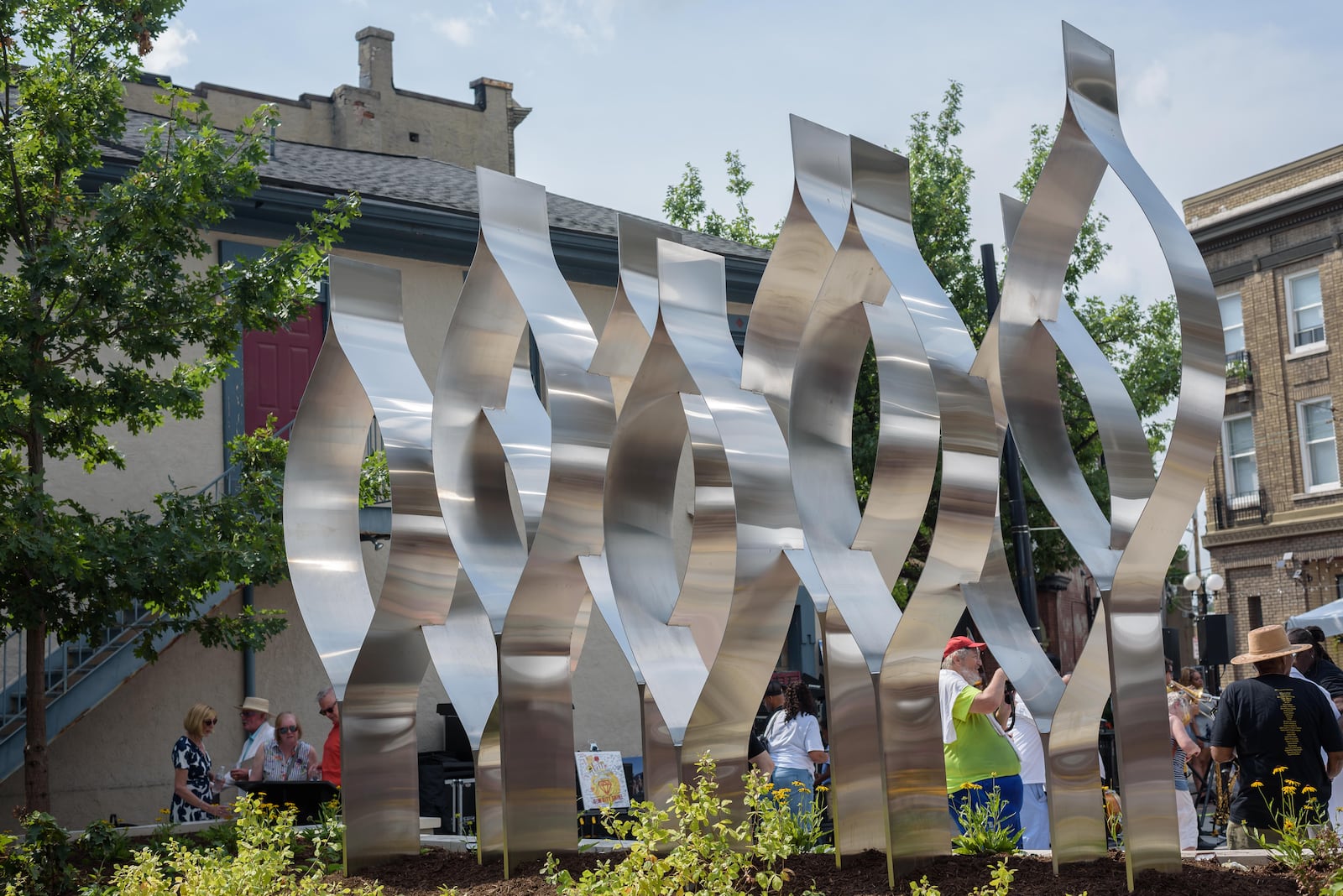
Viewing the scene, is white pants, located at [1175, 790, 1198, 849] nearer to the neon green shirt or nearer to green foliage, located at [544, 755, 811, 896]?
the neon green shirt

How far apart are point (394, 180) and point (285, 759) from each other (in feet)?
32.1

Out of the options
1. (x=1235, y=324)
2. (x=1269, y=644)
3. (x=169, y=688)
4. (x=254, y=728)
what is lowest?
(x=254, y=728)

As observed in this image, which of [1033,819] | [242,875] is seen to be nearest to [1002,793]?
[1033,819]

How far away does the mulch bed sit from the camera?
5.23m

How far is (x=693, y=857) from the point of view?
5.18 metres

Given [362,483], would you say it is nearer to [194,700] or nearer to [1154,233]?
[194,700]

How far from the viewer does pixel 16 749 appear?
13367mm

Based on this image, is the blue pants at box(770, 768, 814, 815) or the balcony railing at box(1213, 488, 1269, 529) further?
the balcony railing at box(1213, 488, 1269, 529)

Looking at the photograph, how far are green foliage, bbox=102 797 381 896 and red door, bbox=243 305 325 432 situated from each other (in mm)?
9523

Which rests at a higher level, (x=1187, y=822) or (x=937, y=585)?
(x=937, y=585)

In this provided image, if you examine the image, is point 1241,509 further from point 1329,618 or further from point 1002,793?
point 1002,793

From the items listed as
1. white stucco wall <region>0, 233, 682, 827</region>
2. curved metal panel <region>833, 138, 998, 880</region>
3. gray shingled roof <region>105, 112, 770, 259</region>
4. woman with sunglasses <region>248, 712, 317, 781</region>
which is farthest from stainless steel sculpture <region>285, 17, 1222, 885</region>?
gray shingled roof <region>105, 112, 770, 259</region>

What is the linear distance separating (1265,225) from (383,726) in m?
32.0

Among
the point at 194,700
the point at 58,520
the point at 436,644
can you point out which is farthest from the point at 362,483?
the point at 436,644
